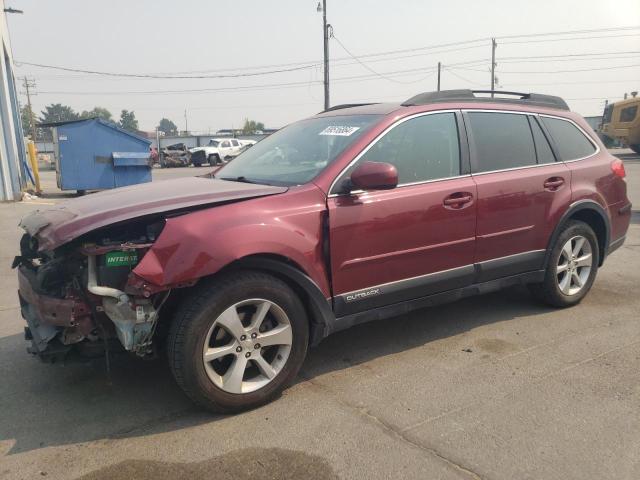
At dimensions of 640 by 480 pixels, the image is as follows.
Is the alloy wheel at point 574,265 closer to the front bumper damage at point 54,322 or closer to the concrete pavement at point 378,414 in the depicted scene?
the concrete pavement at point 378,414

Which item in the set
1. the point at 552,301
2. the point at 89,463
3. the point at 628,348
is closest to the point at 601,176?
the point at 552,301

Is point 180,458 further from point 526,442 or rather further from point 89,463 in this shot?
point 526,442

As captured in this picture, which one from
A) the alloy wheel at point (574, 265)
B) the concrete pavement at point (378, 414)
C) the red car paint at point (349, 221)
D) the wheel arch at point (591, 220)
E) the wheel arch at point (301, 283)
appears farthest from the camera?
the alloy wheel at point (574, 265)

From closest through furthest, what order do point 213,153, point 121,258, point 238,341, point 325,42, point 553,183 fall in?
point 121,258 < point 238,341 < point 553,183 < point 325,42 < point 213,153

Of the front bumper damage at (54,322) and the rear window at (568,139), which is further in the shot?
the rear window at (568,139)

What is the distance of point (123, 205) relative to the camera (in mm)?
3080

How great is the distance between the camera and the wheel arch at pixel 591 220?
14.3 ft

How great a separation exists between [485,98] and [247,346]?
2.87 m

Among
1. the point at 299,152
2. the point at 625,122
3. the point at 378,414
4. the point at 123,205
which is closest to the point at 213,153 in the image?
the point at 625,122

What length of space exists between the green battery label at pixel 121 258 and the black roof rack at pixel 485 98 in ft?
7.18

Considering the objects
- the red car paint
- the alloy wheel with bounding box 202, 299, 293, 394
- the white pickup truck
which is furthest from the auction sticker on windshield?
the white pickup truck

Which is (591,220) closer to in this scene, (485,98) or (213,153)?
(485,98)

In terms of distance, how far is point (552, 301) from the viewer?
455 centimetres

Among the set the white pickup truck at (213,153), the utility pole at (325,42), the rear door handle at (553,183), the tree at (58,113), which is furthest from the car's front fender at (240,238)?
the tree at (58,113)
